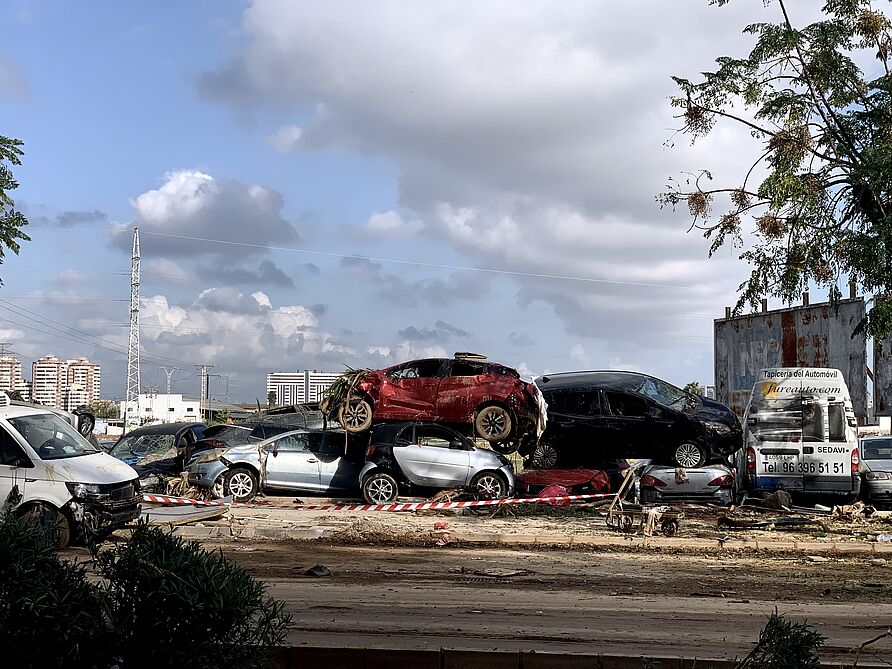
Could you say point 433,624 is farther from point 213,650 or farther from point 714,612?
point 213,650

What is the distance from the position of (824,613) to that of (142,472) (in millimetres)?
14383

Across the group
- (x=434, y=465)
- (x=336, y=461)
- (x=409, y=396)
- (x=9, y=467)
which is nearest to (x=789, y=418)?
(x=434, y=465)

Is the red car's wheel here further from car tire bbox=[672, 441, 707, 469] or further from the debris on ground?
the debris on ground

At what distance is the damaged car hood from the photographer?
39.0ft

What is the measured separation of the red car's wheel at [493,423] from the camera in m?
16.8

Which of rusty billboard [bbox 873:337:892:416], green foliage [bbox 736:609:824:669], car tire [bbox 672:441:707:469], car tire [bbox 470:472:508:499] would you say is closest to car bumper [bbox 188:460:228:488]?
car tire [bbox 470:472:508:499]

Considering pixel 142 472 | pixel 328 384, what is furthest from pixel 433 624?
pixel 142 472

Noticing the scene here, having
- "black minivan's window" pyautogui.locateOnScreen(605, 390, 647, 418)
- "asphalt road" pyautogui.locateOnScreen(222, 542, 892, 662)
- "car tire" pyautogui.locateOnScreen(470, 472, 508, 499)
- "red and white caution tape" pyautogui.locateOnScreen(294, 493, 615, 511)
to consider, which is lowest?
"asphalt road" pyautogui.locateOnScreen(222, 542, 892, 662)

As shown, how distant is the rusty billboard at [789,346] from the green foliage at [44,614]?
3128 centimetres

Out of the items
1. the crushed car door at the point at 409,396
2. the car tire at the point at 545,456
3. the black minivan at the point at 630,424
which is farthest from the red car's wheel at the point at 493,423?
the car tire at the point at 545,456

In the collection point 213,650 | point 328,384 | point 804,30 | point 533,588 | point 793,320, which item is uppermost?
point 804,30

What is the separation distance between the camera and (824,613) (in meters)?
8.47

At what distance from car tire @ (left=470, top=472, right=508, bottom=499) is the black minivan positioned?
1.69 metres

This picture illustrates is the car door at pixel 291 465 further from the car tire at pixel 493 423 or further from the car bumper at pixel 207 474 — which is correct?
the car tire at pixel 493 423
